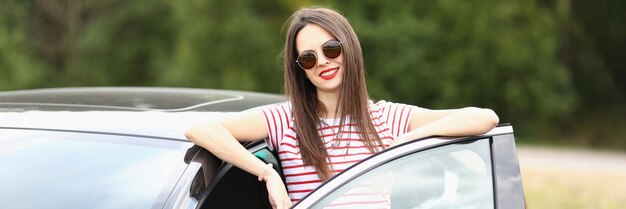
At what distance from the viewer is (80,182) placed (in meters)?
2.54

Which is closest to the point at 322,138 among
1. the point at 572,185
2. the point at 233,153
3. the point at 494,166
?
the point at 233,153

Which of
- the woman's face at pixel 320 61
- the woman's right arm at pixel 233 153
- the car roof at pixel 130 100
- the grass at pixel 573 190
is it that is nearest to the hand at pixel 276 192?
the woman's right arm at pixel 233 153

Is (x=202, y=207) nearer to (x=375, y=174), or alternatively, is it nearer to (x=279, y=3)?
(x=375, y=174)

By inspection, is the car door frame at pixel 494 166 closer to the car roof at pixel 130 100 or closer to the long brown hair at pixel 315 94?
the long brown hair at pixel 315 94

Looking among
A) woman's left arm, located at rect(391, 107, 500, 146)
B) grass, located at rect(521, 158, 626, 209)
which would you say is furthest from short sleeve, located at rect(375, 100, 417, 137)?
grass, located at rect(521, 158, 626, 209)

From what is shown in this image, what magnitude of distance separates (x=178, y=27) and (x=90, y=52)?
11.2 feet

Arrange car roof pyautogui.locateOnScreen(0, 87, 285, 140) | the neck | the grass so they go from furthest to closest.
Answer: the grass, the neck, car roof pyautogui.locateOnScreen(0, 87, 285, 140)

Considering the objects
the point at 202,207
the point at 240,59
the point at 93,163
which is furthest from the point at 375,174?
the point at 240,59

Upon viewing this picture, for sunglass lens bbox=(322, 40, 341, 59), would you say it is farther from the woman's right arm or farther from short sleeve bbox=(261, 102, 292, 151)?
the woman's right arm

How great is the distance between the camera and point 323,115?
9.52ft

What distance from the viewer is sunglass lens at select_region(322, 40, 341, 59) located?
280cm

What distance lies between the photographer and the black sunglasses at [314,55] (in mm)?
2793

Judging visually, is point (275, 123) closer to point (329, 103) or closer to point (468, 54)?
point (329, 103)

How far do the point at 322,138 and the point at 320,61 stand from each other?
0.24 m
